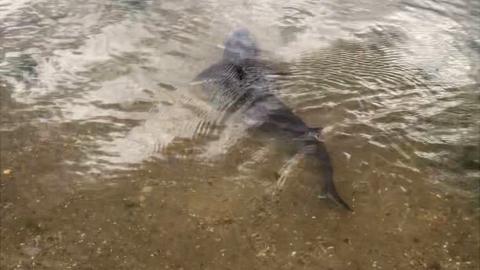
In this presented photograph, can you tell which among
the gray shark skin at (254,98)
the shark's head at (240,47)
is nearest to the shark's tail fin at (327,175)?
the gray shark skin at (254,98)

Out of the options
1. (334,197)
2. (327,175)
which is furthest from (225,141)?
(334,197)

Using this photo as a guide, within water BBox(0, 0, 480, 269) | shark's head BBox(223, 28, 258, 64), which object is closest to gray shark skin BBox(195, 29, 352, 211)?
shark's head BBox(223, 28, 258, 64)

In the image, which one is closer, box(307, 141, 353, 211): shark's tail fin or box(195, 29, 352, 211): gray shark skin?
box(307, 141, 353, 211): shark's tail fin

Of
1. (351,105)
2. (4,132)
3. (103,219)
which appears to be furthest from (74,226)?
(351,105)

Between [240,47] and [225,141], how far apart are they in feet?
4.96

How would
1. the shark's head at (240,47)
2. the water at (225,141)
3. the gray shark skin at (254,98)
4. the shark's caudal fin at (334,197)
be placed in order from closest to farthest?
the water at (225,141) → the shark's caudal fin at (334,197) → the gray shark skin at (254,98) → the shark's head at (240,47)

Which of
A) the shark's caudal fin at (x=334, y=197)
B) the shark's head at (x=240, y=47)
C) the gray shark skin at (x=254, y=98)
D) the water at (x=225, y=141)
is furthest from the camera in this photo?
the shark's head at (x=240, y=47)

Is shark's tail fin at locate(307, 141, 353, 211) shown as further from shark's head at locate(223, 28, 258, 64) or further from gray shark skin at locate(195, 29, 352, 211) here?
shark's head at locate(223, 28, 258, 64)

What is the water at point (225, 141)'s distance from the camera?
362cm

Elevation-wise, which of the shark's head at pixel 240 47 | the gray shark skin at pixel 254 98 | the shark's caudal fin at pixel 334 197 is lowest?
the shark's caudal fin at pixel 334 197

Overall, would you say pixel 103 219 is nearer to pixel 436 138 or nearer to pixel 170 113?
pixel 170 113

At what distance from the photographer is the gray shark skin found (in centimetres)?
438

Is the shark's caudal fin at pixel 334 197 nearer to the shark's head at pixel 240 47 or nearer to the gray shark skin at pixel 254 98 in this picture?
the gray shark skin at pixel 254 98

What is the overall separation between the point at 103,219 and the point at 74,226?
212 mm
